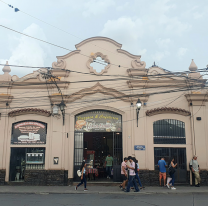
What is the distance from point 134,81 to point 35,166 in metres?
7.36

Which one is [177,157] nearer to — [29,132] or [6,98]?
[29,132]

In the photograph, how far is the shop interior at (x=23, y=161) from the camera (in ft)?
48.0

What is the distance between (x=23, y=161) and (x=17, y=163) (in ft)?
1.28

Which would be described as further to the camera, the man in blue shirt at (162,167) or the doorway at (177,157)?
the doorway at (177,157)

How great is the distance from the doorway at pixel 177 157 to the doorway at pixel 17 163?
24.7 feet

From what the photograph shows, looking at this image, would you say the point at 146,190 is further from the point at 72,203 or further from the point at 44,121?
the point at 44,121

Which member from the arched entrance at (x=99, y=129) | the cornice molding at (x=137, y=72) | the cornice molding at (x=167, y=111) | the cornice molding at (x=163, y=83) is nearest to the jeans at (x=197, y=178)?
the cornice molding at (x=167, y=111)

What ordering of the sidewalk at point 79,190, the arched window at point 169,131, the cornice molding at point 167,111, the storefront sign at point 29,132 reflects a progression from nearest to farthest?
the sidewalk at point 79,190, the cornice molding at point 167,111, the arched window at point 169,131, the storefront sign at point 29,132

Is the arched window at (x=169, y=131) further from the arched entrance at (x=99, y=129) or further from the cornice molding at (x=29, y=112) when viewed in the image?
the cornice molding at (x=29, y=112)

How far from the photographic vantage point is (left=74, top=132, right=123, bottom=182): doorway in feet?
48.4

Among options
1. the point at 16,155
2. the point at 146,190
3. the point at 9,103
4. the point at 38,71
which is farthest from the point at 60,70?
the point at 146,190

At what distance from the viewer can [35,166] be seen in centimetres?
1462

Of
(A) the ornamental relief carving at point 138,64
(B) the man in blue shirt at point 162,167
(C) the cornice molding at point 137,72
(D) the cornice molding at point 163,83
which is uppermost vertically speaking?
(A) the ornamental relief carving at point 138,64

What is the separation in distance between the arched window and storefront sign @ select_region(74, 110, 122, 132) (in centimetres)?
211
